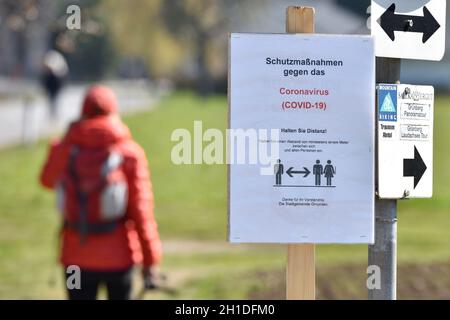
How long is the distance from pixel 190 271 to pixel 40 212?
5315mm

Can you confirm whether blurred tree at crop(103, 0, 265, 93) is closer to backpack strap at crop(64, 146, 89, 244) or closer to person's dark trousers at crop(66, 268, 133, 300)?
person's dark trousers at crop(66, 268, 133, 300)

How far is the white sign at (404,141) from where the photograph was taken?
554 centimetres

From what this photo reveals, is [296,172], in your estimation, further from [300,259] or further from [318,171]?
[300,259]

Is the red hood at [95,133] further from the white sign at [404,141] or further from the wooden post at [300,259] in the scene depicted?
the white sign at [404,141]

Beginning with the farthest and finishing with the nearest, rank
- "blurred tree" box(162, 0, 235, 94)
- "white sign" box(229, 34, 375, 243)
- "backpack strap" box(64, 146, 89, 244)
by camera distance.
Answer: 1. "blurred tree" box(162, 0, 235, 94)
2. "backpack strap" box(64, 146, 89, 244)
3. "white sign" box(229, 34, 375, 243)

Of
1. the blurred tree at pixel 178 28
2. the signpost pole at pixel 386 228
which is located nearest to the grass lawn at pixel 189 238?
the signpost pole at pixel 386 228

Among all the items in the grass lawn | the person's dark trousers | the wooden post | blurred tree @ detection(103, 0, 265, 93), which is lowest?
the grass lawn

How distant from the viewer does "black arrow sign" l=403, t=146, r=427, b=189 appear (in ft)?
18.4

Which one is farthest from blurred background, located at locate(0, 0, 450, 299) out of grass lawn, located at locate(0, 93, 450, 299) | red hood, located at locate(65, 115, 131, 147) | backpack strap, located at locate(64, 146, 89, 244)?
backpack strap, located at locate(64, 146, 89, 244)

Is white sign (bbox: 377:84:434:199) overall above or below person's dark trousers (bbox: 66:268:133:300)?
above

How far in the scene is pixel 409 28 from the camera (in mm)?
5590

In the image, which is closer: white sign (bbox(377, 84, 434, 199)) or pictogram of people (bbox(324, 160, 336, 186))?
pictogram of people (bbox(324, 160, 336, 186))
